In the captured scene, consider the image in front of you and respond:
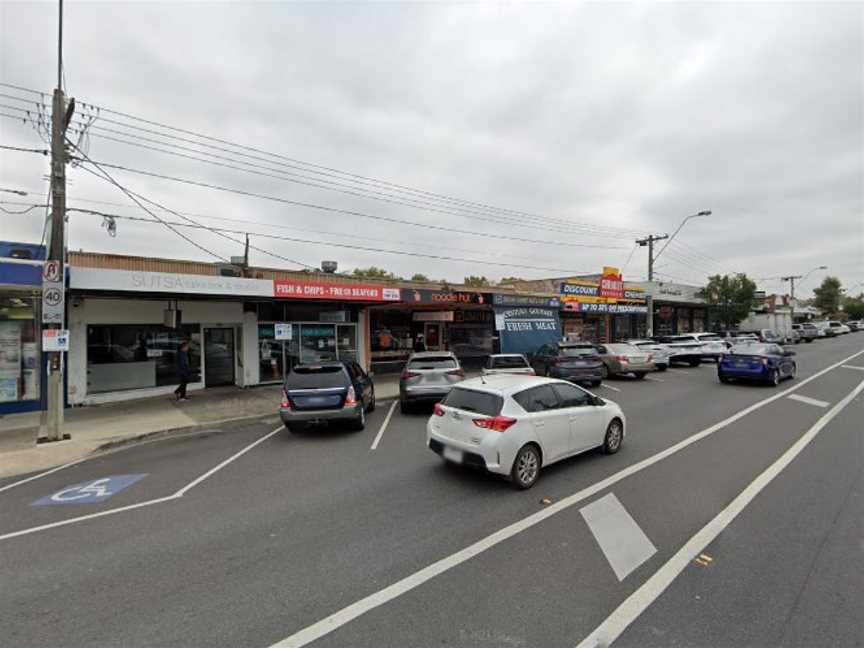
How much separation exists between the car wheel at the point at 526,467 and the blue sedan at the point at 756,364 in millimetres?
13357

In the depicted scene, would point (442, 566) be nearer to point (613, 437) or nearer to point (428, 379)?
point (613, 437)

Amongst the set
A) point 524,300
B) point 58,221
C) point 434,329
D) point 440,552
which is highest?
point 58,221

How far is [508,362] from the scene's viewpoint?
13.9 m

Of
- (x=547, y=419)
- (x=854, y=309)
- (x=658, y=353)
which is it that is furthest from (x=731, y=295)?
(x=854, y=309)

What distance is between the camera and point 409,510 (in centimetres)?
520

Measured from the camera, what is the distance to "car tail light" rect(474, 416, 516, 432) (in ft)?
19.0

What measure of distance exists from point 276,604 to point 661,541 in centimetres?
377

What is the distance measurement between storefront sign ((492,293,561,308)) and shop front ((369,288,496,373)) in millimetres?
588

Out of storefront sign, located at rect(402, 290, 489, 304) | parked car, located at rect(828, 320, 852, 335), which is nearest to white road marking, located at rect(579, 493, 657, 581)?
storefront sign, located at rect(402, 290, 489, 304)

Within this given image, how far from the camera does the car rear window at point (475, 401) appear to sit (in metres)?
6.04

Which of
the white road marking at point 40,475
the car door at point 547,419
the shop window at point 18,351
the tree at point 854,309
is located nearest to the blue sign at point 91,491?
the white road marking at point 40,475

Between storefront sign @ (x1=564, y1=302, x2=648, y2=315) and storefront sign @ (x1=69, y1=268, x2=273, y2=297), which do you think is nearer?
storefront sign @ (x1=69, y1=268, x2=273, y2=297)

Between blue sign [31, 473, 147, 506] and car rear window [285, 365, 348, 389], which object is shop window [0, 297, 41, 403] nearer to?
blue sign [31, 473, 147, 506]

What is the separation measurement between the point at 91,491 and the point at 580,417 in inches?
297
